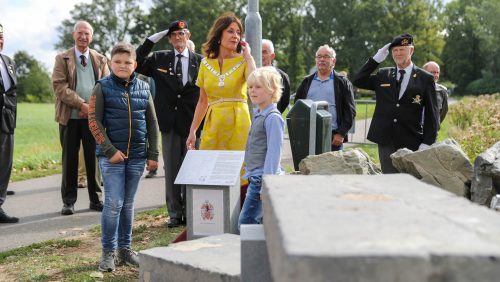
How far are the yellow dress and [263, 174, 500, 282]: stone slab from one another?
2777 mm

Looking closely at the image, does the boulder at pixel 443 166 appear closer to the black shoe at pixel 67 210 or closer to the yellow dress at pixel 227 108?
the yellow dress at pixel 227 108

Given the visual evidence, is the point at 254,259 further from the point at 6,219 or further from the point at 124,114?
the point at 6,219

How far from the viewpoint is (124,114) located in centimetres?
479

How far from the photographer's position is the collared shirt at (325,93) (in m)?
6.76

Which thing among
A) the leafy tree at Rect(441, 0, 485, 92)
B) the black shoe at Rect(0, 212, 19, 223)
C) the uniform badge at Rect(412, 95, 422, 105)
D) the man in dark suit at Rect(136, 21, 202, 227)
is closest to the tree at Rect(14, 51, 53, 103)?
the leafy tree at Rect(441, 0, 485, 92)

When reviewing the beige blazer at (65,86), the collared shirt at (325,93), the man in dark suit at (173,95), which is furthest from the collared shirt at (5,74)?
the collared shirt at (325,93)

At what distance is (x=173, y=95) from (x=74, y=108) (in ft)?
4.91

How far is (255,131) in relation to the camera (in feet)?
14.8

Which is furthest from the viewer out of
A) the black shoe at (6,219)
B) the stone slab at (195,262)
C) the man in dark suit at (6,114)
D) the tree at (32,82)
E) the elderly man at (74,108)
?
the tree at (32,82)

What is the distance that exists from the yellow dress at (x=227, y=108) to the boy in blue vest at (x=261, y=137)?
77 centimetres

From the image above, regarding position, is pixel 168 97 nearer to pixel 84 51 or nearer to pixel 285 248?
pixel 84 51

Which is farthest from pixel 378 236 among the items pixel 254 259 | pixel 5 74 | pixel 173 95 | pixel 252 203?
pixel 5 74

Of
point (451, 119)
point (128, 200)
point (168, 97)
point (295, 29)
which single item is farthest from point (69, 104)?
point (295, 29)

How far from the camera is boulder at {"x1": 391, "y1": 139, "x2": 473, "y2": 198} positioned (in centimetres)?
507
